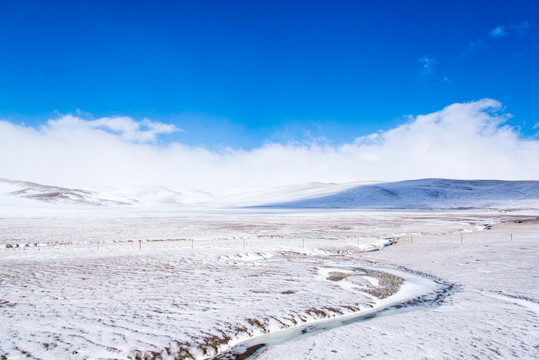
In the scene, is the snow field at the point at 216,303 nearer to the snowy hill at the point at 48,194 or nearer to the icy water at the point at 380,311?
the icy water at the point at 380,311

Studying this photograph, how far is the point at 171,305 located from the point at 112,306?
1.54m

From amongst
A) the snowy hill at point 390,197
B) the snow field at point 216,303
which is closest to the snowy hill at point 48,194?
the snowy hill at point 390,197

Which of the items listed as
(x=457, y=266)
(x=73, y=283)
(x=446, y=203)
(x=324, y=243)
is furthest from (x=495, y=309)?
(x=446, y=203)

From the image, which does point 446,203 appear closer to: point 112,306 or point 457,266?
point 457,266

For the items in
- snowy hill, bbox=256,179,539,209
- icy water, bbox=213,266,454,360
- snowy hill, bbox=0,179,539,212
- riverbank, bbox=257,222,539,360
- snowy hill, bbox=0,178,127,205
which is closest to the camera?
riverbank, bbox=257,222,539,360

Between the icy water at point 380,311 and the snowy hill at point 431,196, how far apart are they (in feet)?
330

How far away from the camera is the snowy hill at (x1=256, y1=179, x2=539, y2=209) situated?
11244cm

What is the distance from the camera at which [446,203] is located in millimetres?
116625

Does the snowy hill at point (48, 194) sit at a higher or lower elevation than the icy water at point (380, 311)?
higher

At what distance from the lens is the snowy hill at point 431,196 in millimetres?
112438

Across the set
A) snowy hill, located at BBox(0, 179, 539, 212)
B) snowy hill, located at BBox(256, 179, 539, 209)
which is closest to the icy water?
snowy hill, located at BBox(0, 179, 539, 212)

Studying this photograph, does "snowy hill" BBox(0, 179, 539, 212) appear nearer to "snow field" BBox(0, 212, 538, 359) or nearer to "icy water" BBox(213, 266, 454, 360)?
"snow field" BBox(0, 212, 538, 359)

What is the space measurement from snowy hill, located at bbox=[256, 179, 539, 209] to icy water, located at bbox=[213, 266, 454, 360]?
330ft

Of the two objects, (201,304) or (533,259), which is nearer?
(201,304)
